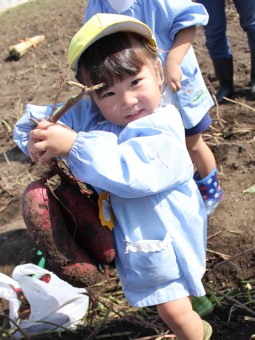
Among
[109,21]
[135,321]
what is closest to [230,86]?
[135,321]

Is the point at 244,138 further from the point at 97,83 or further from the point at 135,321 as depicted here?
the point at 97,83

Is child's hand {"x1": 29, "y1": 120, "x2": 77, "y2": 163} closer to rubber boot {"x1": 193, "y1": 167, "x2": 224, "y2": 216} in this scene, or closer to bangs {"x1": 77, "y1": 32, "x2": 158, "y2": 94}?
bangs {"x1": 77, "y1": 32, "x2": 158, "y2": 94}

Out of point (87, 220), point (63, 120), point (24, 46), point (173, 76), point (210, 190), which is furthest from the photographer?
point (24, 46)

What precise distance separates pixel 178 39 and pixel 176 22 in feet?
0.23

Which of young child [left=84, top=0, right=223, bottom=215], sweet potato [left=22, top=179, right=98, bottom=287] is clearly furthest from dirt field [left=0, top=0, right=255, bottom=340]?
sweet potato [left=22, top=179, right=98, bottom=287]

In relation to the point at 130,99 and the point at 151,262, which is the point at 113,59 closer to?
the point at 130,99

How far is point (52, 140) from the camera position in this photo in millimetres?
1458

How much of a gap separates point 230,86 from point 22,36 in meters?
3.09

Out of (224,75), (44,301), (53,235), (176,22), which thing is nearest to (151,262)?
(53,235)

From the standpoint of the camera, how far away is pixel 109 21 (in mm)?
1558

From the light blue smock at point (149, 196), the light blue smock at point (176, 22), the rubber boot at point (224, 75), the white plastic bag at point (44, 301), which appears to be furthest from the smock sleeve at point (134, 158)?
the rubber boot at point (224, 75)

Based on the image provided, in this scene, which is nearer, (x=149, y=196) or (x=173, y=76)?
(x=149, y=196)

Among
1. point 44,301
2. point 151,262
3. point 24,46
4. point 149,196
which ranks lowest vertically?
point 24,46

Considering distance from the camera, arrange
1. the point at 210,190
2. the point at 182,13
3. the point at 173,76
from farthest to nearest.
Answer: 1. the point at 210,190
2. the point at 182,13
3. the point at 173,76
